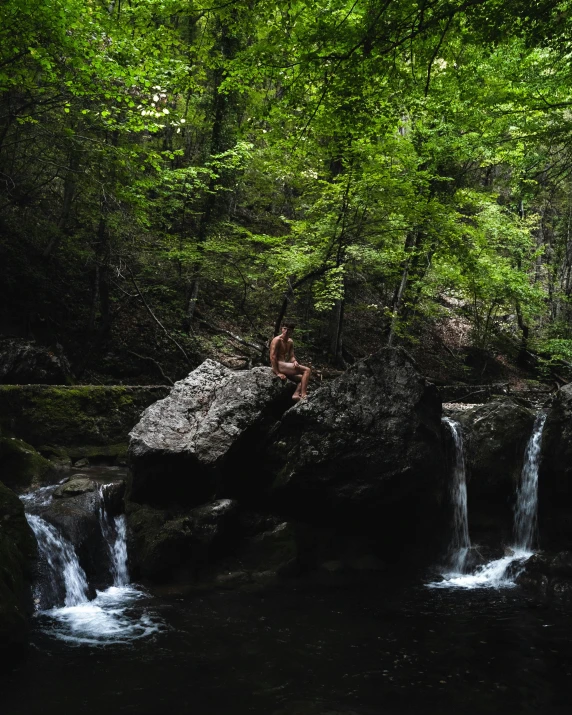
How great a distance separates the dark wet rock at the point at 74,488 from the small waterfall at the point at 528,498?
7345 millimetres

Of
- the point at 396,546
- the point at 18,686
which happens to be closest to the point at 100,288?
the point at 396,546

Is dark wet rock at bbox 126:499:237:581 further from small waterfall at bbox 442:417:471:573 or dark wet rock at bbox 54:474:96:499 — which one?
small waterfall at bbox 442:417:471:573

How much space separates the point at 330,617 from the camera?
638cm

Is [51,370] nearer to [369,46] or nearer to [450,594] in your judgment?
[450,594]

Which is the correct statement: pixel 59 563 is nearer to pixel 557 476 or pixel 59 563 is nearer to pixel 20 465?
pixel 20 465

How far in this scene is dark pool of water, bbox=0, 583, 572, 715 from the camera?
14.6ft

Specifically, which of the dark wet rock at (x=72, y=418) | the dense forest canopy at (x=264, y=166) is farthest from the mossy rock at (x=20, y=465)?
the dense forest canopy at (x=264, y=166)

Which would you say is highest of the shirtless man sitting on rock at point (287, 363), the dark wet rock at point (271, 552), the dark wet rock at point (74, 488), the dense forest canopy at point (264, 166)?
the dense forest canopy at point (264, 166)

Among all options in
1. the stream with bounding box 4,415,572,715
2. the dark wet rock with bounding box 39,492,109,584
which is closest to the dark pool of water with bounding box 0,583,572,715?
the stream with bounding box 4,415,572,715

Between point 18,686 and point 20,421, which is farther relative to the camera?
point 20,421

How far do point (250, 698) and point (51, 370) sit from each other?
31.7 ft

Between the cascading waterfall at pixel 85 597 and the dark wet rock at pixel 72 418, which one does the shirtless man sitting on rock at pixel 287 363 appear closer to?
the dark wet rock at pixel 72 418

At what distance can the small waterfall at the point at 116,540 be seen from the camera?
7.37m

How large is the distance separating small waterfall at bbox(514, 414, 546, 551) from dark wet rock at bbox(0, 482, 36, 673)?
7787mm
